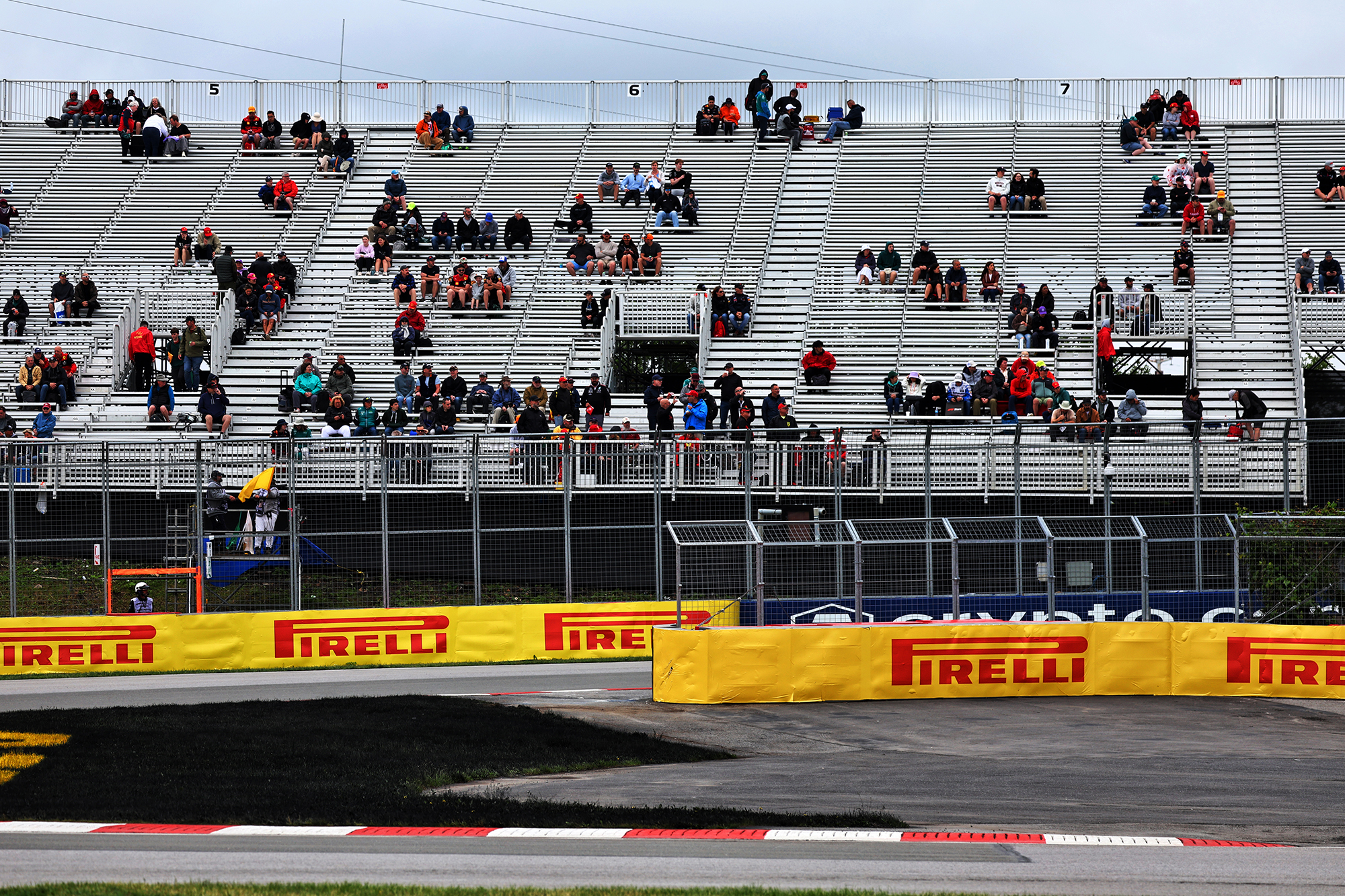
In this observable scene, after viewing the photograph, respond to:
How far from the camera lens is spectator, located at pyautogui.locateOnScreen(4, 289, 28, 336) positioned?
109 feet

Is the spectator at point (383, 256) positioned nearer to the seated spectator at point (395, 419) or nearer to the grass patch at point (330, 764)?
the seated spectator at point (395, 419)

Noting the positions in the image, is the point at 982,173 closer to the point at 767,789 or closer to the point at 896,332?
the point at 896,332

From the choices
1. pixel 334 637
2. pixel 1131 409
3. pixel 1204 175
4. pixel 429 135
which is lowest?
pixel 334 637

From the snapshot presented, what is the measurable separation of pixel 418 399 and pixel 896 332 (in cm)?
1002

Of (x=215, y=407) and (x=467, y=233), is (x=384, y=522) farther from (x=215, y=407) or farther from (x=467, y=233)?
(x=467, y=233)

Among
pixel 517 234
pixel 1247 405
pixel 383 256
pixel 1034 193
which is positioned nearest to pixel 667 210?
pixel 517 234

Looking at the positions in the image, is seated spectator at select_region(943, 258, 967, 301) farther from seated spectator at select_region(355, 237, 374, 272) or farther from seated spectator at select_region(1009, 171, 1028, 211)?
seated spectator at select_region(355, 237, 374, 272)

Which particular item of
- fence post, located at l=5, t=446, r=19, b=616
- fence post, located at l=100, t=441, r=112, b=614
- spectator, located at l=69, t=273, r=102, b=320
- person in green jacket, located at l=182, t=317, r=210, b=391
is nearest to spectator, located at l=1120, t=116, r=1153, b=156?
person in green jacket, located at l=182, t=317, r=210, b=391

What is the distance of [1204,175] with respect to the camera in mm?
36812

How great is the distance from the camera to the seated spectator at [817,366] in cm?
3050

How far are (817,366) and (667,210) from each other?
28.8 ft

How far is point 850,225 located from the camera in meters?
37.2

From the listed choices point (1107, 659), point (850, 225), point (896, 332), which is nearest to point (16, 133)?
point (850, 225)

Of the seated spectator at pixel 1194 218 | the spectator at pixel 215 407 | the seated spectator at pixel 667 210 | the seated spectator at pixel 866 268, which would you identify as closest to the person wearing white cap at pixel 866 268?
the seated spectator at pixel 866 268
